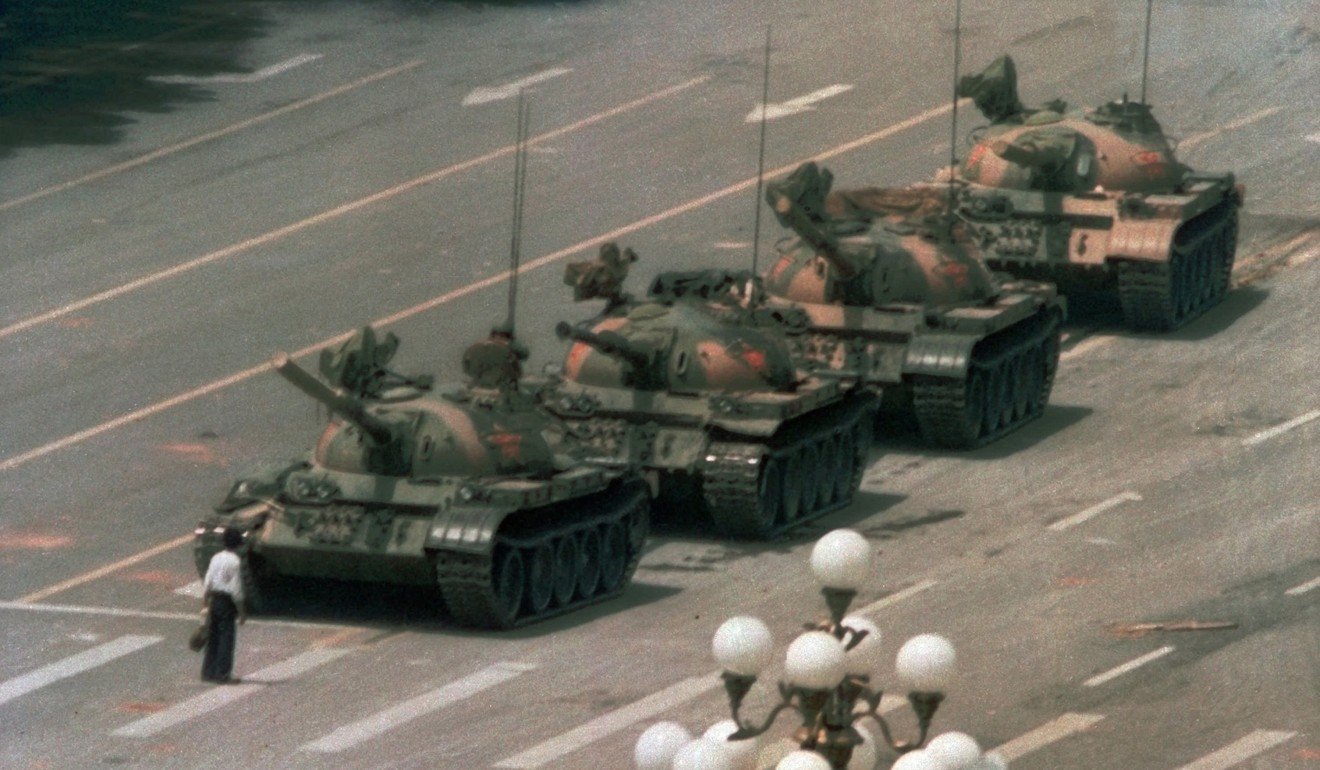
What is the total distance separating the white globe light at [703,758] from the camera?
59.6 feet

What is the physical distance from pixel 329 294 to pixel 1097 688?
19.6 meters

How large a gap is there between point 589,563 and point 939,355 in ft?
25.2

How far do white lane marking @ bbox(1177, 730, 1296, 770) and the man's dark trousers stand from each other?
879 centimetres

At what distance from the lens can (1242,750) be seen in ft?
95.5

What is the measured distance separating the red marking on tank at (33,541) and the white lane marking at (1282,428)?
1385 cm

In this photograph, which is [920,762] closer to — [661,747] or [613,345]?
[661,747]

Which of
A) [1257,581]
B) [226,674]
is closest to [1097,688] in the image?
[1257,581]

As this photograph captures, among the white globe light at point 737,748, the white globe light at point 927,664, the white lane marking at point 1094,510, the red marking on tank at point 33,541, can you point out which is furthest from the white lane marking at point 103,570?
the white globe light at point 737,748

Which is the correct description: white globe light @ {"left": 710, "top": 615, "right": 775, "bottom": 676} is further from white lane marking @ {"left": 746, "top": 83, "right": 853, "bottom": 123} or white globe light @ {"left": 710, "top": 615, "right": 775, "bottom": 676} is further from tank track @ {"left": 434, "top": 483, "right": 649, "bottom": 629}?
white lane marking @ {"left": 746, "top": 83, "right": 853, "bottom": 123}

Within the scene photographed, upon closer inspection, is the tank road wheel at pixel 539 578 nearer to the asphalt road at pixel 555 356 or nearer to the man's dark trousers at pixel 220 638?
the asphalt road at pixel 555 356

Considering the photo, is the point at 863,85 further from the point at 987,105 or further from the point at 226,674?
the point at 226,674

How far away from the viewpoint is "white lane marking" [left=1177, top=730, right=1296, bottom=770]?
28.7 meters

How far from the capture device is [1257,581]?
34906mm

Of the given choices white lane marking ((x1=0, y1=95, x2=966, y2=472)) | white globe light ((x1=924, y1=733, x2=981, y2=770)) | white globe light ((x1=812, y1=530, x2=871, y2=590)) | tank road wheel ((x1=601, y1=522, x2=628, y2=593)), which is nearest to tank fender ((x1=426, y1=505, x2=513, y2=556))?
tank road wheel ((x1=601, y1=522, x2=628, y2=593))
